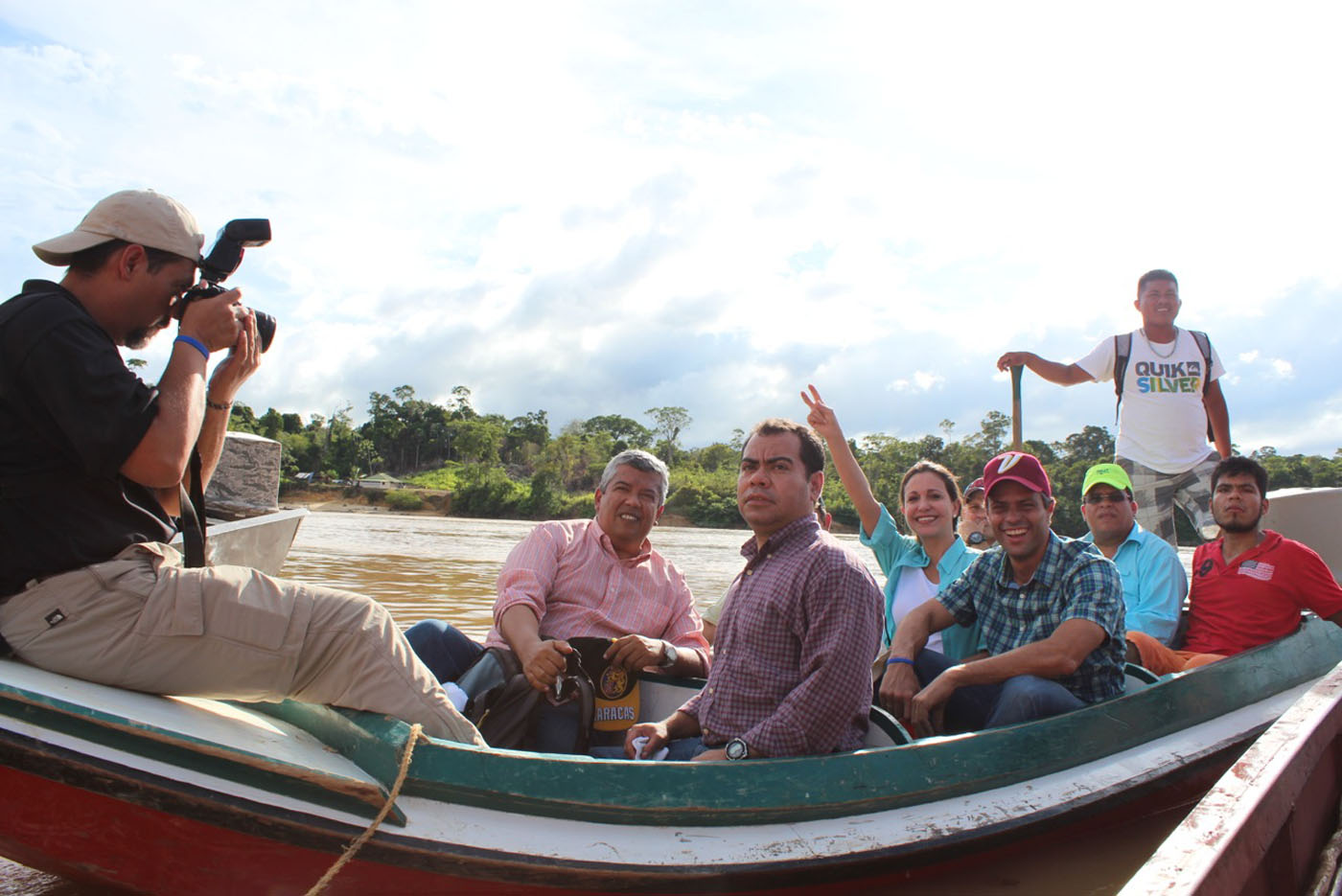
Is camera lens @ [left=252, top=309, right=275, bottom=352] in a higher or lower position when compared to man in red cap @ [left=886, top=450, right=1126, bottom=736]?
higher

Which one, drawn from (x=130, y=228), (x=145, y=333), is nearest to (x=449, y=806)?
(x=145, y=333)

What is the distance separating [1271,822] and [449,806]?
162 cm

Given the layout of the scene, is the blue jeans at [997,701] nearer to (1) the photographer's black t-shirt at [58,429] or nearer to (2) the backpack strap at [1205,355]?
(1) the photographer's black t-shirt at [58,429]

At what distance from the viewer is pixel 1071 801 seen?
240 centimetres

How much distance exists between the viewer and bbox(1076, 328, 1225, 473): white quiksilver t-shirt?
4.93 meters

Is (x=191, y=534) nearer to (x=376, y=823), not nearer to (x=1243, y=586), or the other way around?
(x=376, y=823)

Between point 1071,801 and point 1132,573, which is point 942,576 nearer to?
point 1132,573

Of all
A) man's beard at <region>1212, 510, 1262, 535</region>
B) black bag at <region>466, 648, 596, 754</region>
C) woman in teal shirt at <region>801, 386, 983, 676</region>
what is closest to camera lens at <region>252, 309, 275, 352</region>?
black bag at <region>466, 648, 596, 754</region>

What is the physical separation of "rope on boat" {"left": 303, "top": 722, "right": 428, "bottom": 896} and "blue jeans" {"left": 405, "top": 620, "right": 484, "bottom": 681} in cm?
105

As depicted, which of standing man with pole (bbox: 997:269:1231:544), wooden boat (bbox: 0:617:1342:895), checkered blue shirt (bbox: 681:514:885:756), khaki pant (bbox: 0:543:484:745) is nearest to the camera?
wooden boat (bbox: 0:617:1342:895)

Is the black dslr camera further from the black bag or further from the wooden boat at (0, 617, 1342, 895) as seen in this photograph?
Answer: the black bag

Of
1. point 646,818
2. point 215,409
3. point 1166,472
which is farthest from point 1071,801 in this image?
point 1166,472

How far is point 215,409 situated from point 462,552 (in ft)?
53.4

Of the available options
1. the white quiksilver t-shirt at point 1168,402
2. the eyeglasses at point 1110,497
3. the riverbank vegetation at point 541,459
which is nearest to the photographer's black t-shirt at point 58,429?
the eyeglasses at point 1110,497
